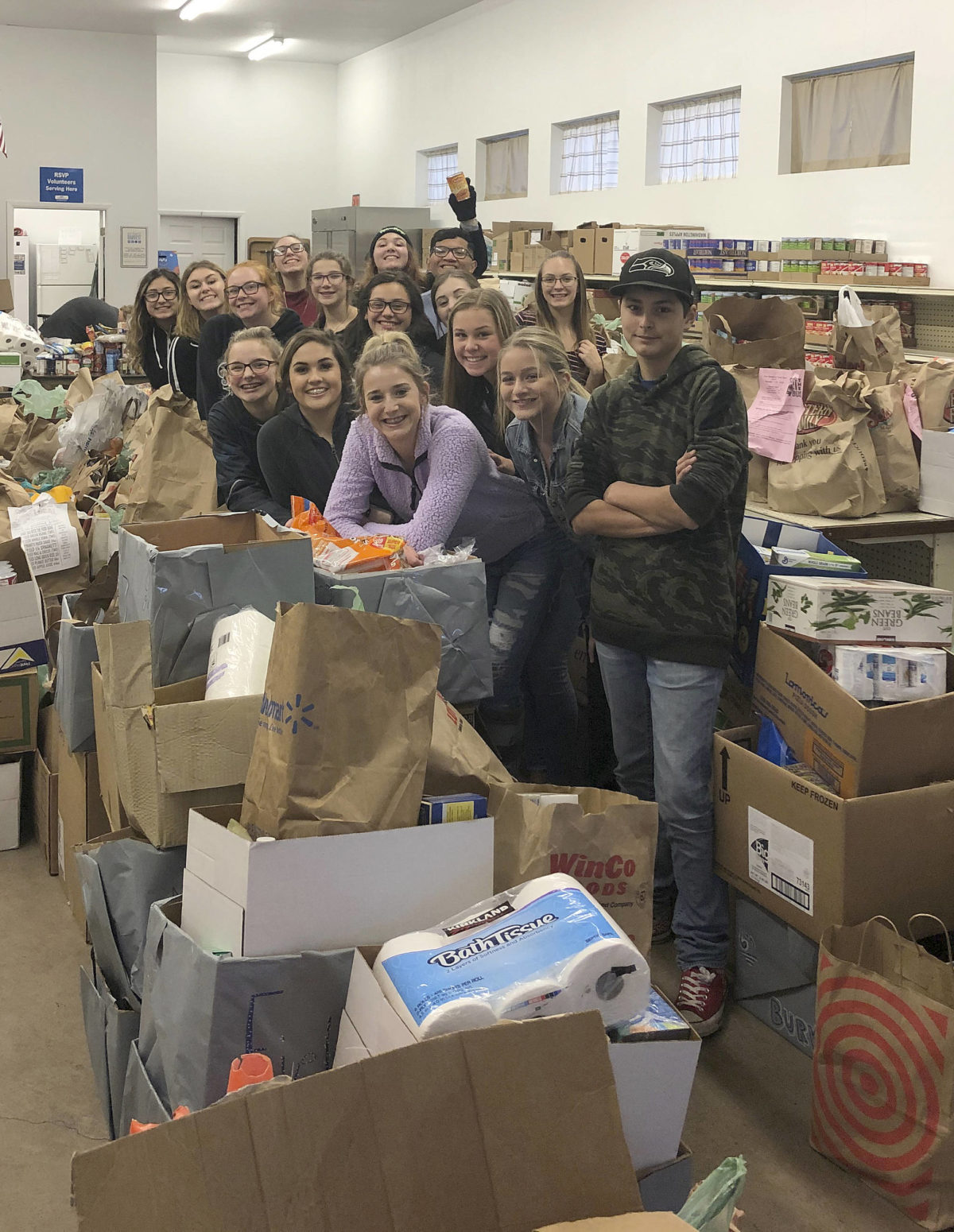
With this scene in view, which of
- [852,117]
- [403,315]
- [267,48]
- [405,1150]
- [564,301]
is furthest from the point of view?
[267,48]

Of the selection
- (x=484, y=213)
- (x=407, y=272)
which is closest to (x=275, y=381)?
(x=407, y=272)

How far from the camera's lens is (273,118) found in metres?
14.8

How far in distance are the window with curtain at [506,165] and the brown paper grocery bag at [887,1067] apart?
10538 mm

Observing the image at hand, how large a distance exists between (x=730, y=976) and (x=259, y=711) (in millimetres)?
1295

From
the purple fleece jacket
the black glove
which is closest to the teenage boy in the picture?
the purple fleece jacket

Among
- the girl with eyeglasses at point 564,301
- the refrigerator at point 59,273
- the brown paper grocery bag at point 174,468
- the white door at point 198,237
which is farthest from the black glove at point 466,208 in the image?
the white door at point 198,237

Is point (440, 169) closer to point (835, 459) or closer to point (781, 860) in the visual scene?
point (835, 459)

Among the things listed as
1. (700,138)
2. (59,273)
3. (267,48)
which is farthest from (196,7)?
(700,138)

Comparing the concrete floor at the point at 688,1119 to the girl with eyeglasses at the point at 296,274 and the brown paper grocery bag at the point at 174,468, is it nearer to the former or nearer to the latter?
the brown paper grocery bag at the point at 174,468

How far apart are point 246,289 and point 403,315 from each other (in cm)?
73

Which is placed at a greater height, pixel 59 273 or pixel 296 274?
pixel 59 273

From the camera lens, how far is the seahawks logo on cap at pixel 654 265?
227 centimetres

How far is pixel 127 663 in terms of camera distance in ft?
6.63

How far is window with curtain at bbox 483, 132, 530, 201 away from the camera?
37.8ft
